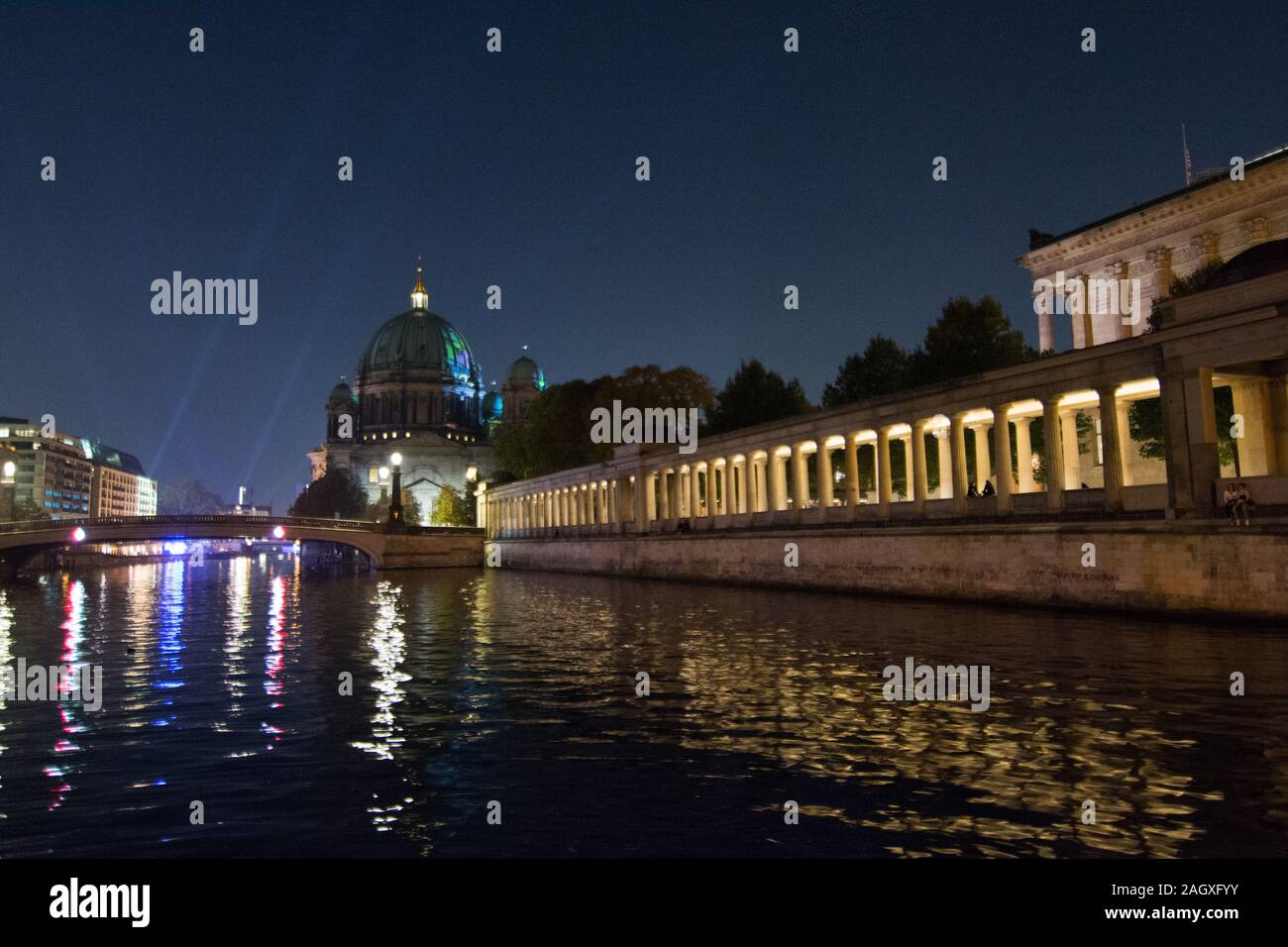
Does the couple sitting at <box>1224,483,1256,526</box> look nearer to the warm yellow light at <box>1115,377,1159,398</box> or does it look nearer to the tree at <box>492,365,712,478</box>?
the warm yellow light at <box>1115,377,1159,398</box>

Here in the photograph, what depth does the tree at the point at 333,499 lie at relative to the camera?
146m

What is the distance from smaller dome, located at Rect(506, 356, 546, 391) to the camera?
564 feet

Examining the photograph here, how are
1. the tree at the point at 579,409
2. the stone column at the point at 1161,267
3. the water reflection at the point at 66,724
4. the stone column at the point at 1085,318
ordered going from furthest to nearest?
the tree at the point at 579,409
the stone column at the point at 1085,318
the stone column at the point at 1161,267
the water reflection at the point at 66,724

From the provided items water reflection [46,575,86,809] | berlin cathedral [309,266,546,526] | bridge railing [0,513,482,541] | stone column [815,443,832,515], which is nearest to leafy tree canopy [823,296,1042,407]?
stone column [815,443,832,515]

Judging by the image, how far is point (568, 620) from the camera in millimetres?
28797

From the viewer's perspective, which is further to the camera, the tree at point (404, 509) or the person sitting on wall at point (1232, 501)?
the tree at point (404, 509)

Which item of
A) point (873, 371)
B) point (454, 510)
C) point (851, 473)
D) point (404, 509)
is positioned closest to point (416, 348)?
point (404, 509)

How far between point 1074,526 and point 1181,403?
4643 millimetres

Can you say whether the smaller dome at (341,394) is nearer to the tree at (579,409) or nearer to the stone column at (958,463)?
the tree at (579,409)

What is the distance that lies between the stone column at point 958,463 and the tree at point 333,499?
12213 cm

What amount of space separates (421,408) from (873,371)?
12861 cm

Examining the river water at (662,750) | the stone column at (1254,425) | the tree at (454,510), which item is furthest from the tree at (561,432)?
the river water at (662,750)
